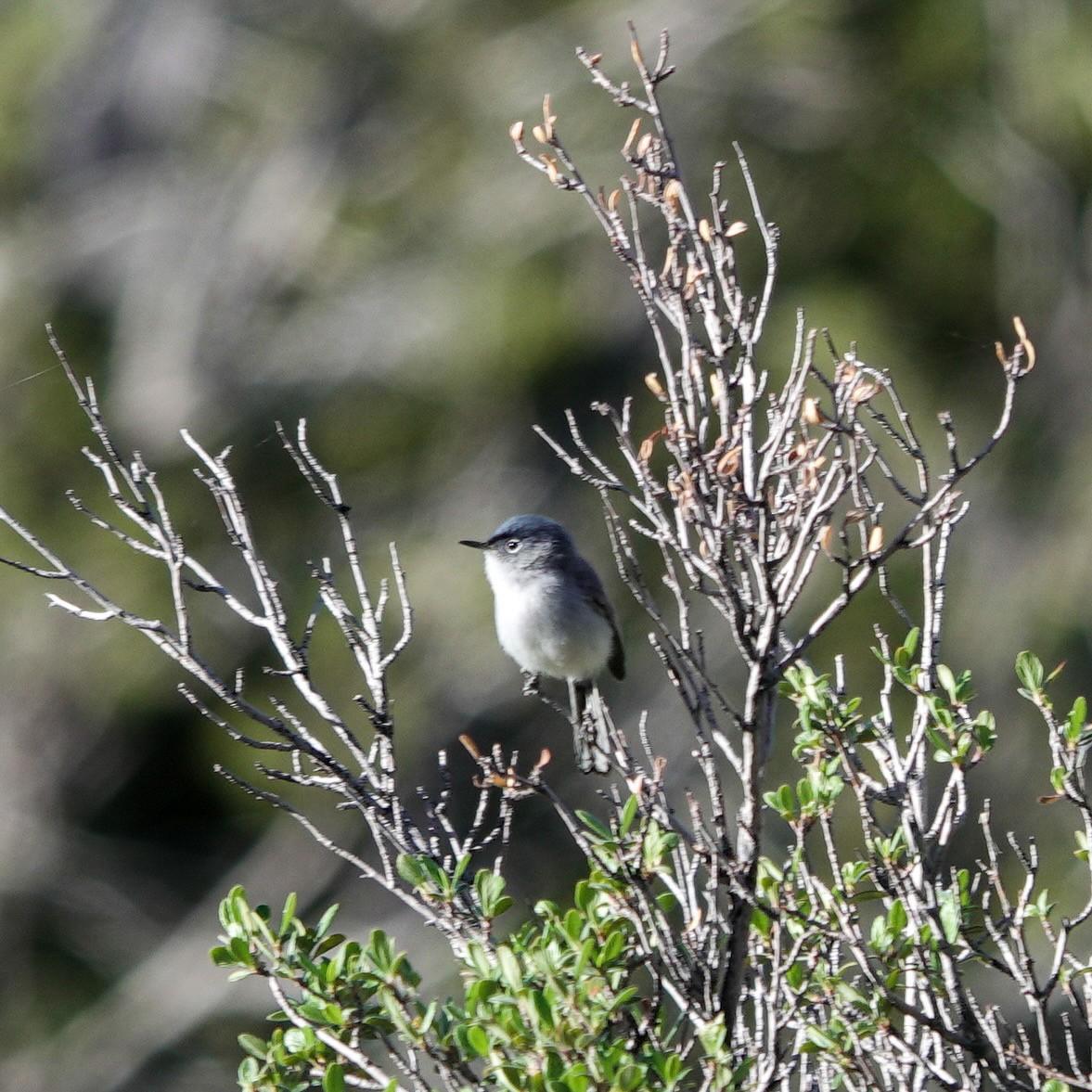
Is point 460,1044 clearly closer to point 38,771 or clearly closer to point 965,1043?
point 965,1043

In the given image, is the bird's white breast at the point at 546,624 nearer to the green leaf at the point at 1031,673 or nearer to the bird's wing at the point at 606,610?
the bird's wing at the point at 606,610

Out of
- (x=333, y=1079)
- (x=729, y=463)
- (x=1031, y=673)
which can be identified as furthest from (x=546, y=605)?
(x=333, y=1079)

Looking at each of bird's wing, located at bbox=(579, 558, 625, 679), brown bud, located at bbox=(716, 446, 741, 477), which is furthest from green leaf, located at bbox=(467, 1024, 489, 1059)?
bird's wing, located at bbox=(579, 558, 625, 679)

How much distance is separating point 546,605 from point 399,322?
8.96 metres

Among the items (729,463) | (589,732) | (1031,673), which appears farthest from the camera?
(589,732)

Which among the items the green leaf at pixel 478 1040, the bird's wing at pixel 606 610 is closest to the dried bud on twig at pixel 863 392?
the green leaf at pixel 478 1040

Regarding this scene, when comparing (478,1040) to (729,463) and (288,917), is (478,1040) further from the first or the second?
(729,463)

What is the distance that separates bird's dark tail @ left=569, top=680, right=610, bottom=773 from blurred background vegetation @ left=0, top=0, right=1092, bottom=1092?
6.71 metres

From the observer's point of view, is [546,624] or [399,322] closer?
[546,624]

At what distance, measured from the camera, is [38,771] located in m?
13.4

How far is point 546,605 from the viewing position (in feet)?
19.5

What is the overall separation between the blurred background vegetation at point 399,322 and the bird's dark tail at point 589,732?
6712mm

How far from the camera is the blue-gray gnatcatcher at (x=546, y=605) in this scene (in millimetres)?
5922

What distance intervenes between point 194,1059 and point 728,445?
12091mm
